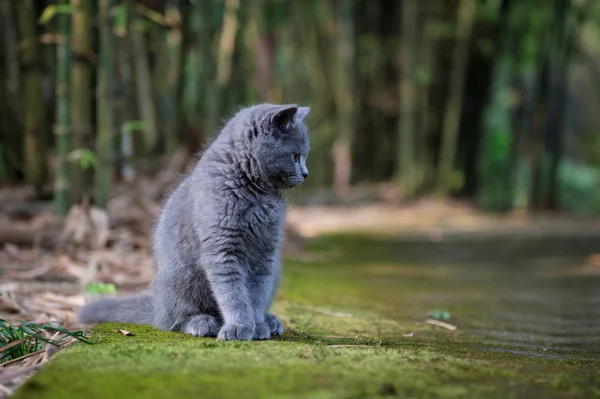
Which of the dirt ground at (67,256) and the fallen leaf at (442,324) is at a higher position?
the dirt ground at (67,256)

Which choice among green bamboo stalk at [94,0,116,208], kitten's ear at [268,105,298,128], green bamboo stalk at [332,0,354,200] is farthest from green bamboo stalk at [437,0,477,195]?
kitten's ear at [268,105,298,128]

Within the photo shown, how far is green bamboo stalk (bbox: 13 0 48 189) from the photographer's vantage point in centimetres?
649

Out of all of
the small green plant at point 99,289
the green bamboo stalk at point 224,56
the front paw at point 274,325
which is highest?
the green bamboo stalk at point 224,56

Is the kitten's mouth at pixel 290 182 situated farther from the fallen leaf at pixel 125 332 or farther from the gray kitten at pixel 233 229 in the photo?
the fallen leaf at pixel 125 332

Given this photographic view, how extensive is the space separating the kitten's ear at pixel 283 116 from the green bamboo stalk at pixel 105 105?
2409 mm

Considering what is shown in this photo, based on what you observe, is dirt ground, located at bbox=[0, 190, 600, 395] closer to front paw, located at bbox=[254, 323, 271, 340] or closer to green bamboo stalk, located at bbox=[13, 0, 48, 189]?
green bamboo stalk, located at bbox=[13, 0, 48, 189]

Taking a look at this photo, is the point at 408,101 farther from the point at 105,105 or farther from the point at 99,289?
the point at 99,289

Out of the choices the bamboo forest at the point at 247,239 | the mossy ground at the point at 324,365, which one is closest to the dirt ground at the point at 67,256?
the bamboo forest at the point at 247,239

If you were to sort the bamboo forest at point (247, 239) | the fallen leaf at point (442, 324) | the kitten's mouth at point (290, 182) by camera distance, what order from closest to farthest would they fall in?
the bamboo forest at point (247, 239)
the kitten's mouth at point (290, 182)
the fallen leaf at point (442, 324)

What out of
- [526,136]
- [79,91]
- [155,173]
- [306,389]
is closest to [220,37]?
[155,173]

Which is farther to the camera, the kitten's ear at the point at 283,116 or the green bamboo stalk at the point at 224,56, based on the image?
the green bamboo stalk at the point at 224,56

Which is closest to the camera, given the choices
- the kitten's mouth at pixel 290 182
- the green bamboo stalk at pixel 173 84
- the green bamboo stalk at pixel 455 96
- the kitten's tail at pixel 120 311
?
the kitten's mouth at pixel 290 182

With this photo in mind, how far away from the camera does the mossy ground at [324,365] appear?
2102 mm

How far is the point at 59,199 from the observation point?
544 centimetres
